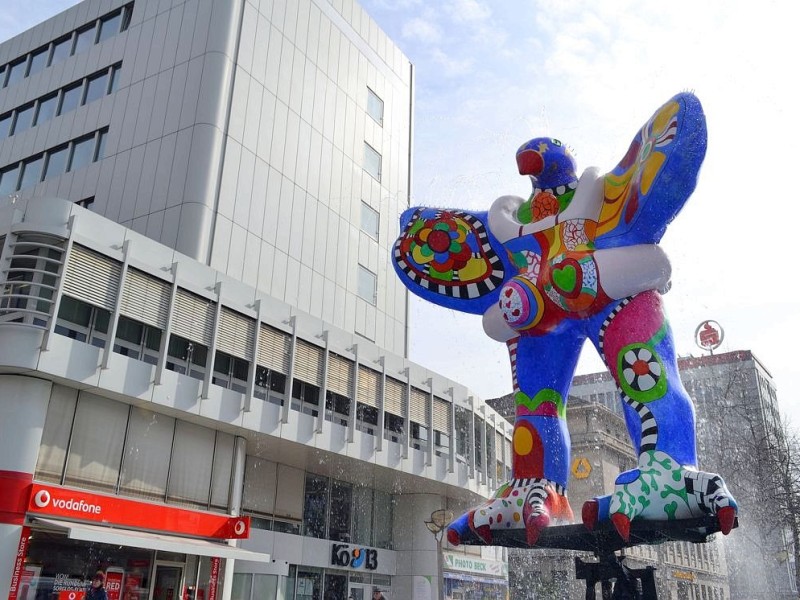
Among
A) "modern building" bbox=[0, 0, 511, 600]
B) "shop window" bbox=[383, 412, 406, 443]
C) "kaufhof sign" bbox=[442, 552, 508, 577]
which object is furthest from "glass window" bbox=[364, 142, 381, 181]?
"kaufhof sign" bbox=[442, 552, 508, 577]

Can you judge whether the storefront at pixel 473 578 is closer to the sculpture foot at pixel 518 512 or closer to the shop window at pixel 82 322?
the shop window at pixel 82 322

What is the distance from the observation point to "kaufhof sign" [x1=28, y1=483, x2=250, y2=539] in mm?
13812

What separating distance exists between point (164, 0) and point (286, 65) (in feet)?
16.6

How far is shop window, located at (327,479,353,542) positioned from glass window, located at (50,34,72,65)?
2029cm

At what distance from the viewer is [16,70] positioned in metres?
30.9

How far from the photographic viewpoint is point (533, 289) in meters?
7.11

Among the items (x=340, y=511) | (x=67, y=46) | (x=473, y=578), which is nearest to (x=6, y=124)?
(x=67, y=46)

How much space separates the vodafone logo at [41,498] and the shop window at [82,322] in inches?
132

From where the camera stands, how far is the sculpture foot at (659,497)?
17.7ft

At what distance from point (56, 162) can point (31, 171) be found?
1623 mm

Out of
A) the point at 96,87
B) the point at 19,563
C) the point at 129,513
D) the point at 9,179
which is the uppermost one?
the point at 96,87

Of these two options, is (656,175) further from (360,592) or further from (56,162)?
(56,162)

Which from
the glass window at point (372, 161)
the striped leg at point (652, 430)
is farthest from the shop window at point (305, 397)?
the striped leg at point (652, 430)

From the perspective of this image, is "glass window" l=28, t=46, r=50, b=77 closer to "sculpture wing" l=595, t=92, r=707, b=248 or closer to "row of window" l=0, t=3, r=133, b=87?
"row of window" l=0, t=3, r=133, b=87
